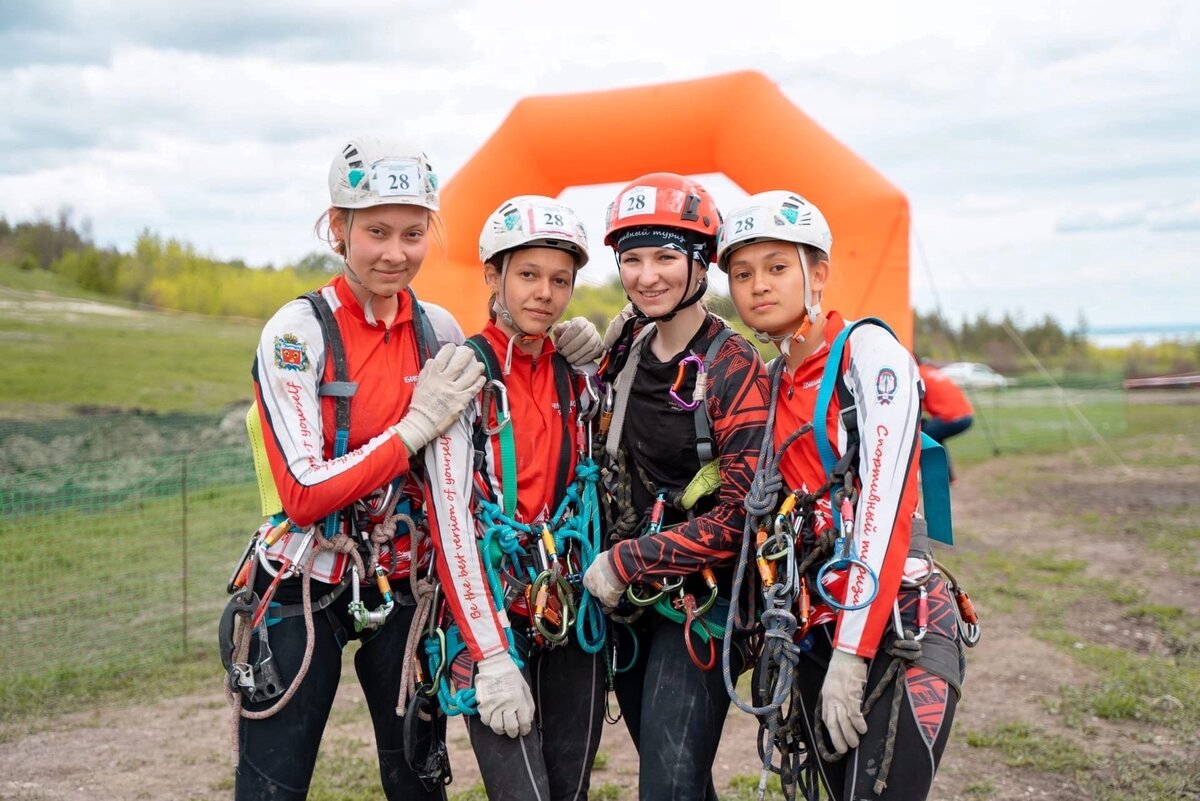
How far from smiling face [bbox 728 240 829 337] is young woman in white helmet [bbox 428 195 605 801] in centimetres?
60

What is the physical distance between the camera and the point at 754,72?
9.16 meters

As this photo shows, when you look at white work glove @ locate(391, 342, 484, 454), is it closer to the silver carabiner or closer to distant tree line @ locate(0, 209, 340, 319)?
the silver carabiner

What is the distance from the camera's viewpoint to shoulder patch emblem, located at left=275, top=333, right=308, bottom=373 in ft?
9.54

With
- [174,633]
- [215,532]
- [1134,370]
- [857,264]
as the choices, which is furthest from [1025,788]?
[1134,370]

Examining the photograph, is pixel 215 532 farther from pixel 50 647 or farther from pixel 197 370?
pixel 197 370

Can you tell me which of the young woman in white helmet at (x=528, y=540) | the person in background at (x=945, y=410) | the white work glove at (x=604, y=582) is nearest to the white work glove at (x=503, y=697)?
the young woman in white helmet at (x=528, y=540)

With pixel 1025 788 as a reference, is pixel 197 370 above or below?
above

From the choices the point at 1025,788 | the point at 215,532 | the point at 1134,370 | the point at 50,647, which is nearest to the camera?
the point at 1025,788

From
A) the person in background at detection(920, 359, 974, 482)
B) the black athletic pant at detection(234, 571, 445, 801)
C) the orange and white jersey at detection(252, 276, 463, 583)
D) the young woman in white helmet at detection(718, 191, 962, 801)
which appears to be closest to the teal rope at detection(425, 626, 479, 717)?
the black athletic pant at detection(234, 571, 445, 801)

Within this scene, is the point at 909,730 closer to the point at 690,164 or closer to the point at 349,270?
the point at 349,270

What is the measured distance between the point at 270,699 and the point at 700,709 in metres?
1.37

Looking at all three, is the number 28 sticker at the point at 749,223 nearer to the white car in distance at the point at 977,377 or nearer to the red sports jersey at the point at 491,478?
the red sports jersey at the point at 491,478

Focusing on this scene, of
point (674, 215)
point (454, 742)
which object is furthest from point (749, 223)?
point (454, 742)

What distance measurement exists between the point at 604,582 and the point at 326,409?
1.06 metres
